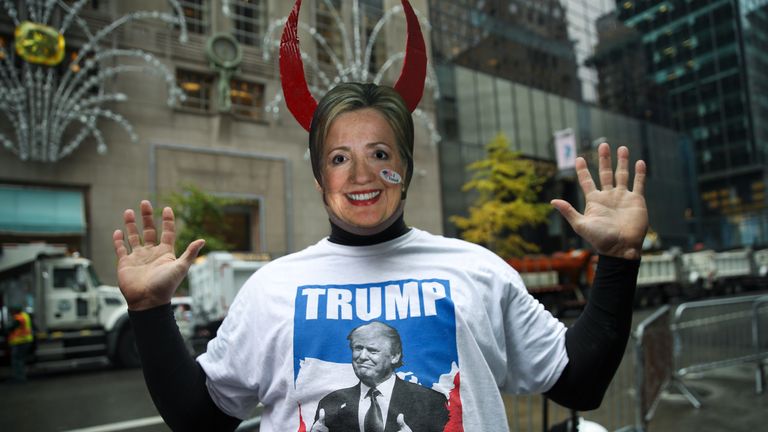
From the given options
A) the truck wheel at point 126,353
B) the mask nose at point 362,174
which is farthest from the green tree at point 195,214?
the mask nose at point 362,174

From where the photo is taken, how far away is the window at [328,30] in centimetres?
2242

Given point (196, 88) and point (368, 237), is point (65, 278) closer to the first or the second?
point (196, 88)

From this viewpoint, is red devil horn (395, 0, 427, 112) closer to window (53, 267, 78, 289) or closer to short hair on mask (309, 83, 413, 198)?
short hair on mask (309, 83, 413, 198)

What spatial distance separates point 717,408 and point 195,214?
14909 millimetres

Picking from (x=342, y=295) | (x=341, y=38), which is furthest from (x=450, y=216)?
(x=342, y=295)

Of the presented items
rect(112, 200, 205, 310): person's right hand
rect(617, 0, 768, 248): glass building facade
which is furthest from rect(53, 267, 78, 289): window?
rect(617, 0, 768, 248): glass building facade

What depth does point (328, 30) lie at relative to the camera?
22.7 m

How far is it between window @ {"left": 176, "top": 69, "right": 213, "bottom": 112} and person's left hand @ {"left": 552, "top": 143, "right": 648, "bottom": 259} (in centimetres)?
2090

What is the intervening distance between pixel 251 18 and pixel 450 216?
40.7 feet

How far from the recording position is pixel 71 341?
39.2ft

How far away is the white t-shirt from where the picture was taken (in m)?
1.63

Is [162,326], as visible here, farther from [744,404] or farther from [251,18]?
[251,18]

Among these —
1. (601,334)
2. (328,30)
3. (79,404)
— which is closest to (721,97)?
(328,30)

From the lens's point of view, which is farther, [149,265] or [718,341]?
[718,341]
